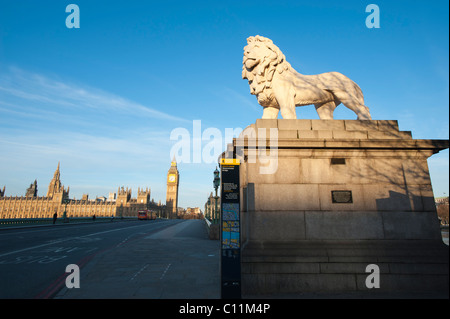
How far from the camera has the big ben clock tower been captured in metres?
144

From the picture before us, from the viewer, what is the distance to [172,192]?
151 meters

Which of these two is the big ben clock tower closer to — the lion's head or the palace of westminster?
the palace of westminster

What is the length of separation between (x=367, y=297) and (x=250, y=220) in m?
2.47

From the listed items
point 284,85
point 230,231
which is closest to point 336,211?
point 230,231

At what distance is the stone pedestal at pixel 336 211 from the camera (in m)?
4.79

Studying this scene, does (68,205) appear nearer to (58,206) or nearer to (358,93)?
(58,206)

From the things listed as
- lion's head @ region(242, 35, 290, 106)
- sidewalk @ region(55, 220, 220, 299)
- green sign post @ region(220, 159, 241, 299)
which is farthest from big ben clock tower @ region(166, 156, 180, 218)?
green sign post @ region(220, 159, 241, 299)

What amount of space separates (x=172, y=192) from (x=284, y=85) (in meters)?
150

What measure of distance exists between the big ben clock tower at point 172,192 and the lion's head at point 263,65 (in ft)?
467

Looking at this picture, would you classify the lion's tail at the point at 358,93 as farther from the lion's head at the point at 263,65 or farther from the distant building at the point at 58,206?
the distant building at the point at 58,206

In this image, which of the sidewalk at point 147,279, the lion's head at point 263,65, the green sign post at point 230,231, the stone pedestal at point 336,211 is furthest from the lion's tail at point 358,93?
the sidewalk at point 147,279

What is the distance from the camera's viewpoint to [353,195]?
5.39 m

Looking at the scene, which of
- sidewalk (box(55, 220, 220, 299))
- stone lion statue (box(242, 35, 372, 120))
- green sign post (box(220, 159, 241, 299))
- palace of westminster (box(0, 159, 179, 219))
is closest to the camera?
green sign post (box(220, 159, 241, 299))
